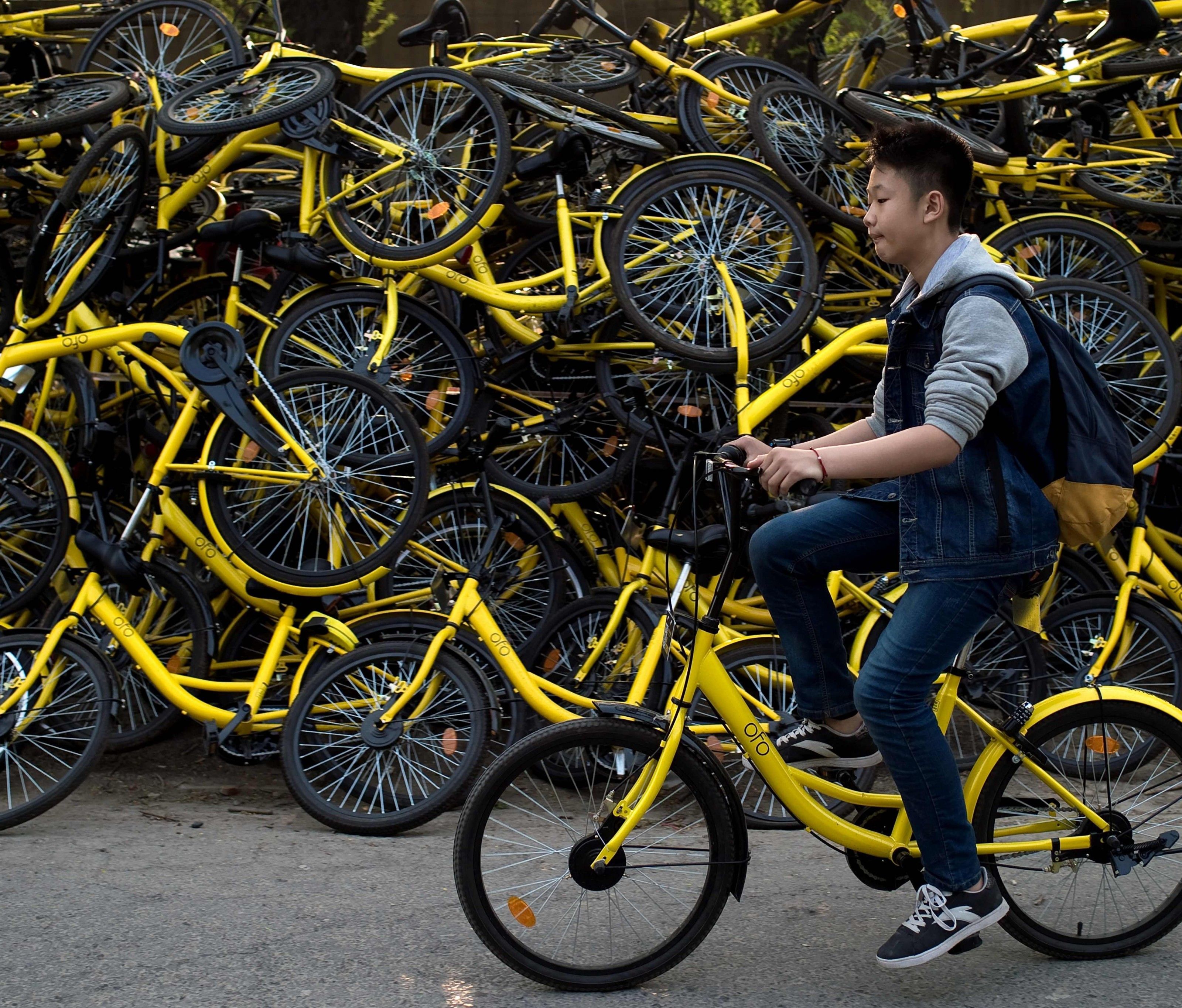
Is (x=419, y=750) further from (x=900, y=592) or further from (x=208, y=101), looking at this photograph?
(x=208, y=101)

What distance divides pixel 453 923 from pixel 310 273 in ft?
10.4

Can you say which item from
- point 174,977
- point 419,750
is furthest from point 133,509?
point 174,977

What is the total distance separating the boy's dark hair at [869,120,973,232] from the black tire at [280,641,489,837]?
8.40 feet

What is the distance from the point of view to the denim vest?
3096 mm

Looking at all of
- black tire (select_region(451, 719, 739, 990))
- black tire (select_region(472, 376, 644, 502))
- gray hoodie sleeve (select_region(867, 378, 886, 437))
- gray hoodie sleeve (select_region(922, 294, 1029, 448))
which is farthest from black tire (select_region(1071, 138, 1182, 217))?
black tire (select_region(451, 719, 739, 990))

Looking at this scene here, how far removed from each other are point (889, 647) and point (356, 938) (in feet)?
5.96

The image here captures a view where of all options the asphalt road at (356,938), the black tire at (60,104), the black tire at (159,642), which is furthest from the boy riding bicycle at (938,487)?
the black tire at (60,104)

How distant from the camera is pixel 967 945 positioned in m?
3.25

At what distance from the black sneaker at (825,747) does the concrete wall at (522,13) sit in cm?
850

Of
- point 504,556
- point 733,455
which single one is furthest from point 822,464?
point 504,556

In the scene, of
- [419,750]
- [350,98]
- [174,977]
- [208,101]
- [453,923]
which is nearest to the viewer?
[174,977]

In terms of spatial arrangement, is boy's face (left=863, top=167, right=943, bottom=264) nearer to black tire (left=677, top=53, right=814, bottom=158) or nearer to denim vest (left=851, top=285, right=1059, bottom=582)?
denim vest (left=851, top=285, right=1059, bottom=582)

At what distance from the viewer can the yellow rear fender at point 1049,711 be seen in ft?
11.2

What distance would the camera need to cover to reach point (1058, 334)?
318 cm
